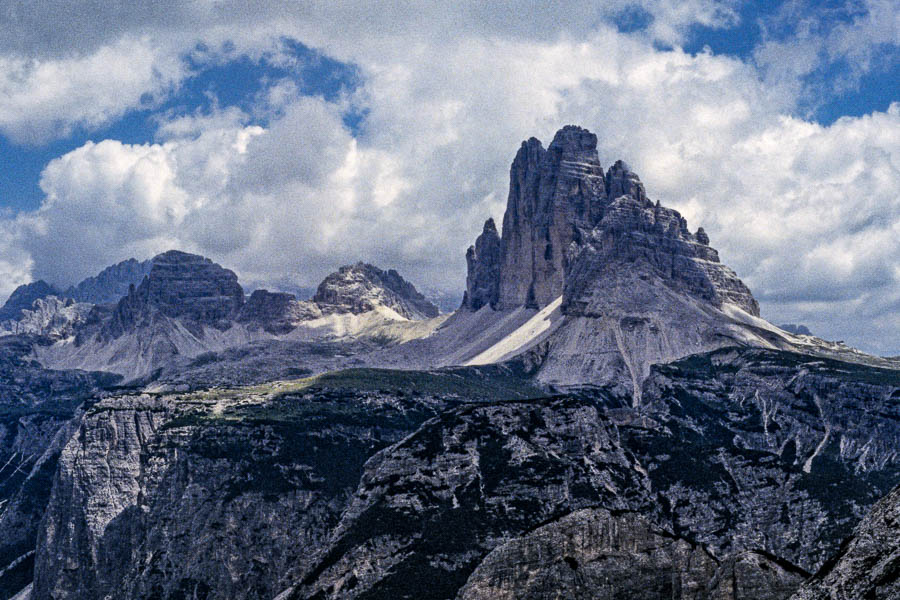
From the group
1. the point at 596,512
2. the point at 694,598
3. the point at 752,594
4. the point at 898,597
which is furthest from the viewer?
the point at 596,512

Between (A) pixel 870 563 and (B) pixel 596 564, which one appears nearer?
(A) pixel 870 563

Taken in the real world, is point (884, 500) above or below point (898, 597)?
above

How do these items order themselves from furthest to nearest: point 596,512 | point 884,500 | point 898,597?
point 596,512, point 884,500, point 898,597

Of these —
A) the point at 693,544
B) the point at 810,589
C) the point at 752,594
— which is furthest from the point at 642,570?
the point at 810,589

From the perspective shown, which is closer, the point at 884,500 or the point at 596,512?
the point at 884,500

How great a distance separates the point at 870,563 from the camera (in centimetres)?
5712

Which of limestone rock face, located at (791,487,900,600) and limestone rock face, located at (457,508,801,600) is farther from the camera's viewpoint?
limestone rock face, located at (457,508,801,600)

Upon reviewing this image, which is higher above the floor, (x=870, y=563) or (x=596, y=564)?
(x=870, y=563)

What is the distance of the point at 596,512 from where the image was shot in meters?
114

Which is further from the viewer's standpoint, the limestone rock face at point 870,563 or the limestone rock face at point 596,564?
the limestone rock face at point 596,564

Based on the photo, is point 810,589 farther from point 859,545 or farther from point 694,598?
point 694,598

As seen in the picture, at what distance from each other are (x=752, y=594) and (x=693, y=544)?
1643 cm

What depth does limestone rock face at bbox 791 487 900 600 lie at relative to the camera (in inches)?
2196

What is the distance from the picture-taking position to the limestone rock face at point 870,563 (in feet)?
183
